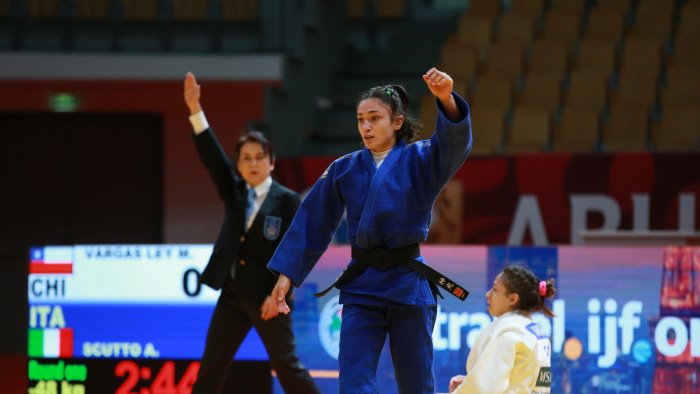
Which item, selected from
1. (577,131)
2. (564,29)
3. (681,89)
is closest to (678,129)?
(681,89)

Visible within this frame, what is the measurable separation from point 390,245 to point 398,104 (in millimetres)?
546

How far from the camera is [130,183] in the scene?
11383 millimetres

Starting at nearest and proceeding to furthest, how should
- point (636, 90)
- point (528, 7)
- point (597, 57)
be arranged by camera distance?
point (636, 90) < point (597, 57) < point (528, 7)

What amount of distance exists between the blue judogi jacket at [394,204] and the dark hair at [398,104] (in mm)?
86

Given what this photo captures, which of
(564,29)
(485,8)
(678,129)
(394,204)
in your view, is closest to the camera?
(394,204)

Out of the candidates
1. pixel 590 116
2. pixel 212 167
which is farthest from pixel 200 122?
pixel 590 116

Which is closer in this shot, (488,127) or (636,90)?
(488,127)

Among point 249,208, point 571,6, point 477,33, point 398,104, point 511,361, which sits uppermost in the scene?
point 571,6

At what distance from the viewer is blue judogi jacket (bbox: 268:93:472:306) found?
3.86 m

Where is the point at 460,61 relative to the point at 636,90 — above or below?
above

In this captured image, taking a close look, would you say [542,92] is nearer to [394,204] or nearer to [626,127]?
[626,127]

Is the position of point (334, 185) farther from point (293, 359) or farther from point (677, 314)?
point (677, 314)

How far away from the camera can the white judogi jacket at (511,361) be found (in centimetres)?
408

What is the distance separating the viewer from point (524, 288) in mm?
4312
